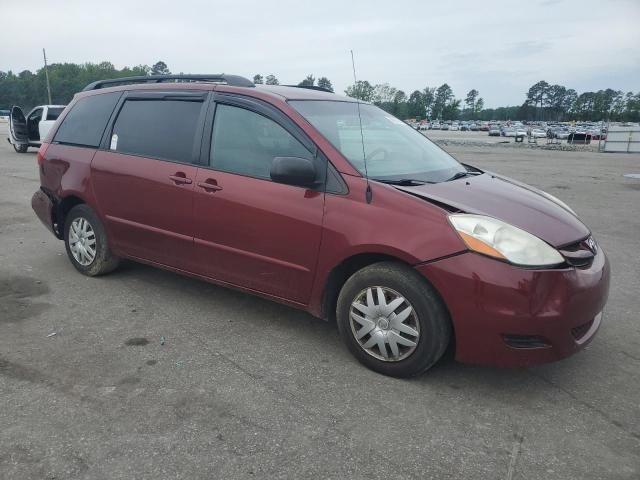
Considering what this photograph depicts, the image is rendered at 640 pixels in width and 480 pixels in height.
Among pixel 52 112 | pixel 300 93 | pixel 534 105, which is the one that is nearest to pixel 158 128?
Answer: pixel 300 93

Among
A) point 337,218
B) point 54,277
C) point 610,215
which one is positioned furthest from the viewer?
point 610,215

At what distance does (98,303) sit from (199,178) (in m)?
1.37

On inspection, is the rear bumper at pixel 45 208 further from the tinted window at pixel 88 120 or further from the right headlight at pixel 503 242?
the right headlight at pixel 503 242

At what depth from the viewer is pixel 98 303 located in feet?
14.3

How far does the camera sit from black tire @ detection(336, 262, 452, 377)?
3033 millimetres

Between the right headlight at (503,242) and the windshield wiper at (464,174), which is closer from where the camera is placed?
the right headlight at (503,242)

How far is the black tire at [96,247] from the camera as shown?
15.7 feet

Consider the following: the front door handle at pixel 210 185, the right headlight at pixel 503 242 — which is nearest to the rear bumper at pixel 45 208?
the front door handle at pixel 210 185

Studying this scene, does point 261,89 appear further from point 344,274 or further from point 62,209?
point 62,209

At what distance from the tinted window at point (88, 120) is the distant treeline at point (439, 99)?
9652 centimetres

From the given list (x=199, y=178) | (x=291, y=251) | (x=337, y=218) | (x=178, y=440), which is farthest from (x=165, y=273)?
(x=178, y=440)

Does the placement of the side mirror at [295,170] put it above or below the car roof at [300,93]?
below

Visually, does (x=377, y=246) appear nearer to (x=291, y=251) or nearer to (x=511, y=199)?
(x=291, y=251)

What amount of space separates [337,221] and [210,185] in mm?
1076
